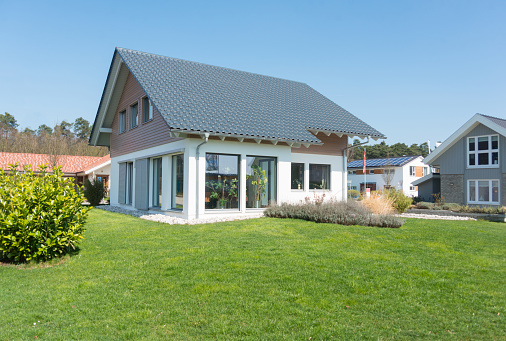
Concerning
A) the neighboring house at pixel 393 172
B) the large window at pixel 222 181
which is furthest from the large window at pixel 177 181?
the neighboring house at pixel 393 172

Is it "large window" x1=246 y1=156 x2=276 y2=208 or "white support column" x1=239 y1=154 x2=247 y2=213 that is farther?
"large window" x1=246 y1=156 x2=276 y2=208

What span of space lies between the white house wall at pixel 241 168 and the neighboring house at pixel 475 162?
973cm

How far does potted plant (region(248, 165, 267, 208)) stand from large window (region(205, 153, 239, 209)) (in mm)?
746

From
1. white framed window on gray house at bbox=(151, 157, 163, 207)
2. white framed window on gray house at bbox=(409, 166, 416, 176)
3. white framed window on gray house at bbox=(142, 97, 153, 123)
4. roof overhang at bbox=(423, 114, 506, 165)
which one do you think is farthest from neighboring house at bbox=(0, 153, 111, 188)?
white framed window on gray house at bbox=(409, 166, 416, 176)

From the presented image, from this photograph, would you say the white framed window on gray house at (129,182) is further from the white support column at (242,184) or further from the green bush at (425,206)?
the green bush at (425,206)

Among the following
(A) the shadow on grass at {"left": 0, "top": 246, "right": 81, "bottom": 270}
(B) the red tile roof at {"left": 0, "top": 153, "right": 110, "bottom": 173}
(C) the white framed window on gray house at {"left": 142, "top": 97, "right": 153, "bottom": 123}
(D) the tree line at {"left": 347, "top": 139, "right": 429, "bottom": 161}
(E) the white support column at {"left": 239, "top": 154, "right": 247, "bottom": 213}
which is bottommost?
(A) the shadow on grass at {"left": 0, "top": 246, "right": 81, "bottom": 270}

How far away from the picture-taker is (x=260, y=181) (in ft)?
46.4

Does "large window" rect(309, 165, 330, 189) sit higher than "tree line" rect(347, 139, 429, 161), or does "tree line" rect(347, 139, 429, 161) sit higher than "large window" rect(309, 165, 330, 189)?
"tree line" rect(347, 139, 429, 161)

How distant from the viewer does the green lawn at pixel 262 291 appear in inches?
155

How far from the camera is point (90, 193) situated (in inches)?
848

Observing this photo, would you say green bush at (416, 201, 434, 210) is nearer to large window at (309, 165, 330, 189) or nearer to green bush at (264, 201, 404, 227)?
large window at (309, 165, 330, 189)

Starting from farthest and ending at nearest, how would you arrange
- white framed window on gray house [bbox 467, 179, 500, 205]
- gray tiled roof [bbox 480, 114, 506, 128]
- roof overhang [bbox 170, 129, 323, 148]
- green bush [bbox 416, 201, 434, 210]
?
gray tiled roof [bbox 480, 114, 506, 128], white framed window on gray house [bbox 467, 179, 500, 205], green bush [bbox 416, 201, 434, 210], roof overhang [bbox 170, 129, 323, 148]

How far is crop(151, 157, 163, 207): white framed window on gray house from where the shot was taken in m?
15.4

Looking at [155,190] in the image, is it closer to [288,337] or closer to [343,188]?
[343,188]
